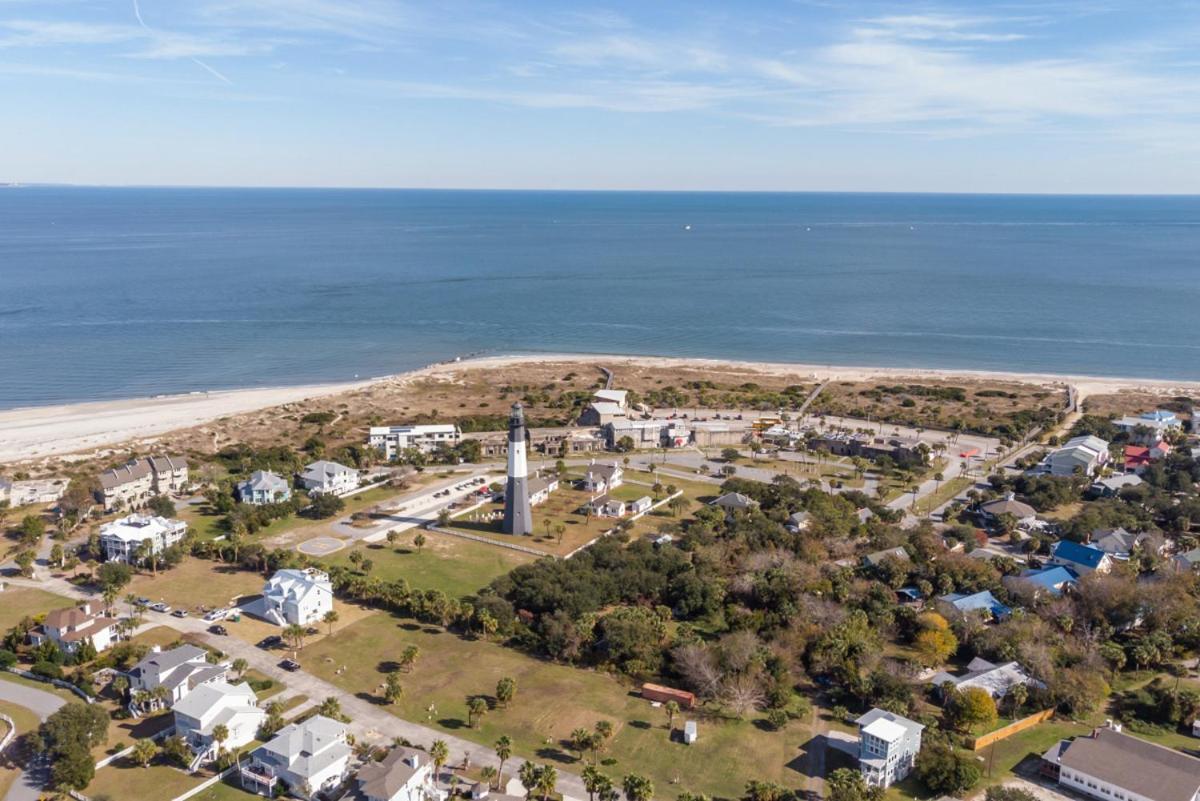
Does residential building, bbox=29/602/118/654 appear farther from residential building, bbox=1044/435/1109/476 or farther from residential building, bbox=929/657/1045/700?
residential building, bbox=1044/435/1109/476

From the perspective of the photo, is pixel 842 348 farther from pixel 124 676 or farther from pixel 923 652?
pixel 124 676

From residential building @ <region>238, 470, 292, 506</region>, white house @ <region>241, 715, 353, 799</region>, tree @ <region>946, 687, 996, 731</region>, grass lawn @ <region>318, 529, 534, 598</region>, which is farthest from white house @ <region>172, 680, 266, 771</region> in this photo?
tree @ <region>946, 687, 996, 731</region>

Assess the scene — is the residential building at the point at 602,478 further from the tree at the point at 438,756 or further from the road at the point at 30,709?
the road at the point at 30,709

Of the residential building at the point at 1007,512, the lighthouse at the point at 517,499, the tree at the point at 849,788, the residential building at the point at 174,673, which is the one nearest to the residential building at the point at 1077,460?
the residential building at the point at 1007,512

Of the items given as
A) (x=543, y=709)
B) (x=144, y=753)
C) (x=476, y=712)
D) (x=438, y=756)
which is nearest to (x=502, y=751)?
(x=438, y=756)

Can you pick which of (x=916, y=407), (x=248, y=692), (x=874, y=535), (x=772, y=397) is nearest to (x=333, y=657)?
(x=248, y=692)

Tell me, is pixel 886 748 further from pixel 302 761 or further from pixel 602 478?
pixel 602 478

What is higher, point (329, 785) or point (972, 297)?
point (972, 297)
